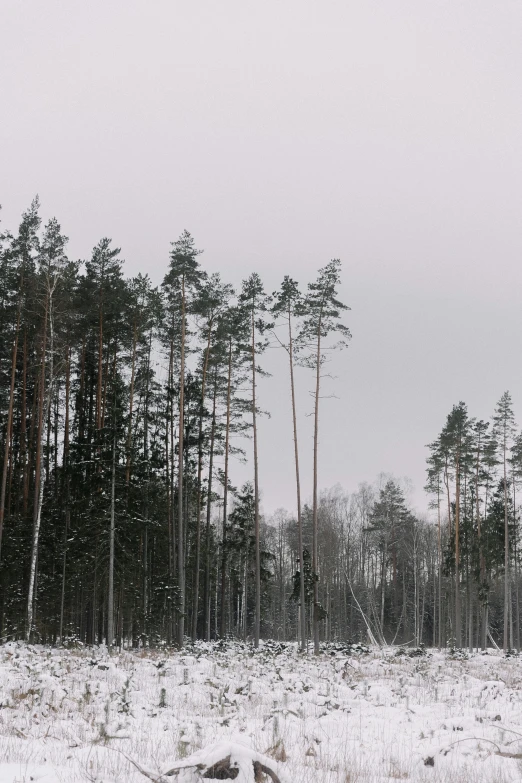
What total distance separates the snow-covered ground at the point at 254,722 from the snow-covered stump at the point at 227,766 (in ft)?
0.36

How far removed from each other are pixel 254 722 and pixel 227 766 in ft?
11.6

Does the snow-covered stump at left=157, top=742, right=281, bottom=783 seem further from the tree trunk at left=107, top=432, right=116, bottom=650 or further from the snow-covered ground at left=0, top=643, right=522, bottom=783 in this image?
the tree trunk at left=107, top=432, right=116, bottom=650

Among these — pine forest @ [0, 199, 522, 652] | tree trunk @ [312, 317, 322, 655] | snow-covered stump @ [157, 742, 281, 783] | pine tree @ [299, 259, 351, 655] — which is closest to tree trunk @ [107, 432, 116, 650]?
pine forest @ [0, 199, 522, 652]

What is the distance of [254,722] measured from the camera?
869cm

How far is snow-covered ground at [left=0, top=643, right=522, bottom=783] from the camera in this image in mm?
6230

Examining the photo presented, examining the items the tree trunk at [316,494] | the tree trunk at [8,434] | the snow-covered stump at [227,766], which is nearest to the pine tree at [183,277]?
the tree trunk at [316,494]

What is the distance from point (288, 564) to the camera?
63094 millimetres

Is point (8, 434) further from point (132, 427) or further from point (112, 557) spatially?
point (112, 557)

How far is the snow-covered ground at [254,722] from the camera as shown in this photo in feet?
20.4

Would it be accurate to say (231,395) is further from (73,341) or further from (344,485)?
(344,485)

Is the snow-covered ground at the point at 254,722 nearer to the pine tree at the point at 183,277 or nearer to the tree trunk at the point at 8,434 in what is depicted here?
the tree trunk at the point at 8,434

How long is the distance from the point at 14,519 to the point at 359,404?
112ft

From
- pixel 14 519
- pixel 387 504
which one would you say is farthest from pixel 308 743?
pixel 387 504

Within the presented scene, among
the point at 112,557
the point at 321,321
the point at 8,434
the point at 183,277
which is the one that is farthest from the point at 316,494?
the point at 8,434
